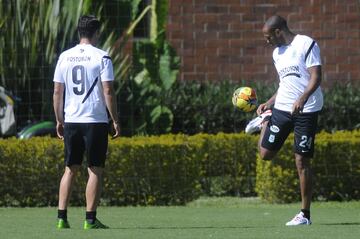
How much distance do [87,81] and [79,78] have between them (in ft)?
0.28

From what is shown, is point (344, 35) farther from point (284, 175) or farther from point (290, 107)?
point (290, 107)

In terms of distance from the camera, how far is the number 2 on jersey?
10398mm

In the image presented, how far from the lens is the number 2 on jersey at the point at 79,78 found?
34.1 ft

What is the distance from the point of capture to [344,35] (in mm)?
18656

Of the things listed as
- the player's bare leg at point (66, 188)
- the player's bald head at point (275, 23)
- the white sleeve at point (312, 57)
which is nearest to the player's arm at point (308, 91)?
the white sleeve at point (312, 57)

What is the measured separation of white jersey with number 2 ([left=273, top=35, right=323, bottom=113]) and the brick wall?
7.45 metres

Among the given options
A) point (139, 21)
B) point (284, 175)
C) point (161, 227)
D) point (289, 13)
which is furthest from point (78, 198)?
point (289, 13)

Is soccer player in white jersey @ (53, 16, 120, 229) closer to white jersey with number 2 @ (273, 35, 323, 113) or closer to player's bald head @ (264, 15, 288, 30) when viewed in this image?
player's bald head @ (264, 15, 288, 30)

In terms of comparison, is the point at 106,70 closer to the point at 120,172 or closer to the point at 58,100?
the point at 58,100

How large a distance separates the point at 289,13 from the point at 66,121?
9.05m

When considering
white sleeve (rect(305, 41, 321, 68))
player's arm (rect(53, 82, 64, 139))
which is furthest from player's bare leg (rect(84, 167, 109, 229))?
white sleeve (rect(305, 41, 321, 68))

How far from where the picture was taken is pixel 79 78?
1041 cm

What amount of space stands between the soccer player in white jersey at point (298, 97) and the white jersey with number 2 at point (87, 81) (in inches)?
71.0

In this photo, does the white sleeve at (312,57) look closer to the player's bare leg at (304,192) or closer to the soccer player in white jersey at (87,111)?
the player's bare leg at (304,192)
